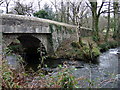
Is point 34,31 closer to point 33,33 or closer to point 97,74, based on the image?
point 33,33

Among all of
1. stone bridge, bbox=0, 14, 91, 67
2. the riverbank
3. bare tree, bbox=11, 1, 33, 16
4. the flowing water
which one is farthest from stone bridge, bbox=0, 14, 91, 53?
bare tree, bbox=11, 1, 33, 16

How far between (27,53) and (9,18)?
6.38 m

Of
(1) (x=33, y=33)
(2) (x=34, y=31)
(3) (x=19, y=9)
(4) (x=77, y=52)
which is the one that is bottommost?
(4) (x=77, y=52)

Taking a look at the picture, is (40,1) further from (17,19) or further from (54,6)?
(17,19)

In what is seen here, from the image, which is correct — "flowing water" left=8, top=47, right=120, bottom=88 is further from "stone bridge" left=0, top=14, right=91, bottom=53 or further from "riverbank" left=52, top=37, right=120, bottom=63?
"stone bridge" left=0, top=14, right=91, bottom=53

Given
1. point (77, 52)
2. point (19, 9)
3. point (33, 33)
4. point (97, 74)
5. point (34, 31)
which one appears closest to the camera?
point (97, 74)

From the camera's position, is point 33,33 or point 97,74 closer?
point 97,74

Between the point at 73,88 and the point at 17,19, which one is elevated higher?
the point at 17,19

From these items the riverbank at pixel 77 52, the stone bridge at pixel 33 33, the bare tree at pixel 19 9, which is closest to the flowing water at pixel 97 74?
the riverbank at pixel 77 52

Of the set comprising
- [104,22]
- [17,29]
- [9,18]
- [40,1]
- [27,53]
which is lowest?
[27,53]

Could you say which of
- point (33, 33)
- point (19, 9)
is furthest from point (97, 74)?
point (19, 9)

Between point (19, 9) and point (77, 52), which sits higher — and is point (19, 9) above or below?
above

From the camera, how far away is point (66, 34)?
13.9 meters

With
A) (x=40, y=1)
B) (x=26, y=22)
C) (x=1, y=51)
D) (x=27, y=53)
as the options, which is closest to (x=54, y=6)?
(x=40, y=1)
